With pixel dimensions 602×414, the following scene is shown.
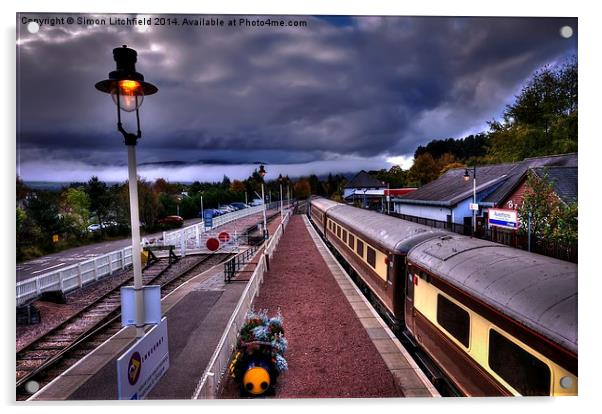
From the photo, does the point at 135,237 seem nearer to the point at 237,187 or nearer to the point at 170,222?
the point at 170,222

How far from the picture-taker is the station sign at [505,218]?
7.74 m

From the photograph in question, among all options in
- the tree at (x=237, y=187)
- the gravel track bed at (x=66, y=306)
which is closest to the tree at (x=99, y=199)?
the gravel track bed at (x=66, y=306)

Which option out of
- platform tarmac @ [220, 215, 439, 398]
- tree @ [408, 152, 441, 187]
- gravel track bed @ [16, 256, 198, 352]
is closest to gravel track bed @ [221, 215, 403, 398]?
platform tarmac @ [220, 215, 439, 398]

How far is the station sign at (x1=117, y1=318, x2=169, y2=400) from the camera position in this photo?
3.02 m

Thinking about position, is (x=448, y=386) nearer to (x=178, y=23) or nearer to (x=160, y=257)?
(x=178, y=23)

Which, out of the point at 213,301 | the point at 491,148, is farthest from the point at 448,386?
the point at 491,148

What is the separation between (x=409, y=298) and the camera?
6.86 m

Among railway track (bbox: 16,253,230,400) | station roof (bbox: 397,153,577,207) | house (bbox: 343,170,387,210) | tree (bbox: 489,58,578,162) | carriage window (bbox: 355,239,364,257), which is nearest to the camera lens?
tree (bbox: 489,58,578,162)

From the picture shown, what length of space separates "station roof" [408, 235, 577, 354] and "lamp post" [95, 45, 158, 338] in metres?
4.24

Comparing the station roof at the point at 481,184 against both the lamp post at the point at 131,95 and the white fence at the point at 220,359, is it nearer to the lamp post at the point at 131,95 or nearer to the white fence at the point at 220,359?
the white fence at the point at 220,359

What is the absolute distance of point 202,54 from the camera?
591 cm

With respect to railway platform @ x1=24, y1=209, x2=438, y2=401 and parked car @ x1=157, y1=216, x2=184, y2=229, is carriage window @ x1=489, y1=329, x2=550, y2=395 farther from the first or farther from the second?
parked car @ x1=157, y1=216, x2=184, y2=229

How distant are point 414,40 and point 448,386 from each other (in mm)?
5915

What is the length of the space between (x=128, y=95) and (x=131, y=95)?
0.03 metres
